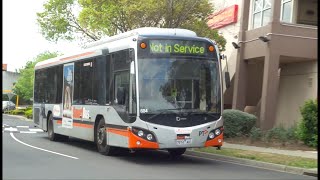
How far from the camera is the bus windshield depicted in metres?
12.9

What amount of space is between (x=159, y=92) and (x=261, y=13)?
42.9 feet

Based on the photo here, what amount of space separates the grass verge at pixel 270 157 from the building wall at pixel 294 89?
7162mm

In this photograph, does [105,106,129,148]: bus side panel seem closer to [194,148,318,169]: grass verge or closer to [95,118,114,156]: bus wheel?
[95,118,114,156]: bus wheel

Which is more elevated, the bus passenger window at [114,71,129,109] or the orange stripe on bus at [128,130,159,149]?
the bus passenger window at [114,71,129,109]

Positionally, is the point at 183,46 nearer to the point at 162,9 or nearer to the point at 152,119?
the point at 152,119

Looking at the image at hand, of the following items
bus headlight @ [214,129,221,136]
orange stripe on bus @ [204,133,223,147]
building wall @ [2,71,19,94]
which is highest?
bus headlight @ [214,129,221,136]

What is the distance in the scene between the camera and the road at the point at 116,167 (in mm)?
10797

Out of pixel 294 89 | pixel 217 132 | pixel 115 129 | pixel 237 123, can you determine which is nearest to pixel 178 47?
pixel 217 132

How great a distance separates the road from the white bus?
0.54 m

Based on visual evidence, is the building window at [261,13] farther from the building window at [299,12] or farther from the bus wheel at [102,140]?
the bus wheel at [102,140]

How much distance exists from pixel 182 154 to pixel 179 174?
4.71 metres

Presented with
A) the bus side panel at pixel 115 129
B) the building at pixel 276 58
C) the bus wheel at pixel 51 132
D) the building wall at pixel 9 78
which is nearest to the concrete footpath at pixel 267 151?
the bus side panel at pixel 115 129

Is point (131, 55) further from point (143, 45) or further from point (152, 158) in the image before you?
point (152, 158)

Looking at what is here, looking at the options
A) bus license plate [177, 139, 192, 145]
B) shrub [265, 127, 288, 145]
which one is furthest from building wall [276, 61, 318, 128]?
bus license plate [177, 139, 192, 145]
